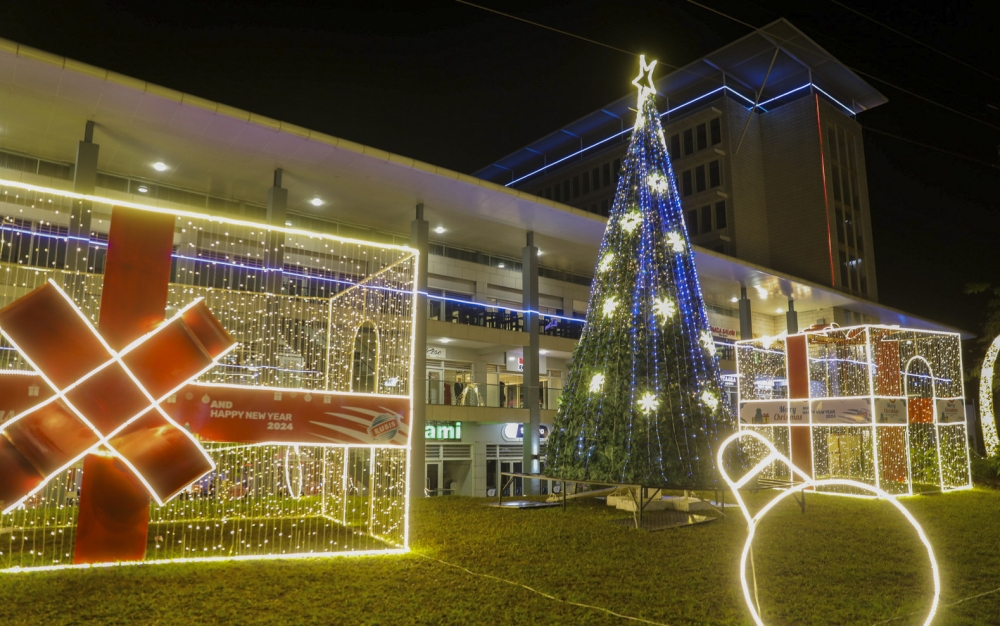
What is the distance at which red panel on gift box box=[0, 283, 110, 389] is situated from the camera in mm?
6406

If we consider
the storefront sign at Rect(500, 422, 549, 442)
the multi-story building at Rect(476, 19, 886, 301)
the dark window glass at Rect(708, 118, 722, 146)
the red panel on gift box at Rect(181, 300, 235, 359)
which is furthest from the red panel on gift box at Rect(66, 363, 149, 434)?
the dark window glass at Rect(708, 118, 722, 146)

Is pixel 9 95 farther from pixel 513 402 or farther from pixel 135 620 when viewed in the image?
pixel 513 402

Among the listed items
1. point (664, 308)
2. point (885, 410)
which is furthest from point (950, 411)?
point (664, 308)

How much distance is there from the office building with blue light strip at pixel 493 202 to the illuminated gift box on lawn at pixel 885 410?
25.2ft

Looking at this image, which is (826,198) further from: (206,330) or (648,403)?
(206,330)

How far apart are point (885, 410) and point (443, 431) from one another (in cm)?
1372

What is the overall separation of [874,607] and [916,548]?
3.16 meters

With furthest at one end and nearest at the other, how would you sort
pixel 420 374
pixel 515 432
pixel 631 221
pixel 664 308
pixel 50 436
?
1. pixel 515 432
2. pixel 420 374
3. pixel 631 221
4. pixel 664 308
5. pixel 50 436

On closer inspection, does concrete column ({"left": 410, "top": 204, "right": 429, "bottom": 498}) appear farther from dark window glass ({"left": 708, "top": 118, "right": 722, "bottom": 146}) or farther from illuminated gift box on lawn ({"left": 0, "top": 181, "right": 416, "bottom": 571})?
dark window glass ({"left": 708, "top": 118, "right": 722, "bottom": 146})

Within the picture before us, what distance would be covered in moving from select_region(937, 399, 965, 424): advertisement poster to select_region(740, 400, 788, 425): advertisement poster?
3324mm

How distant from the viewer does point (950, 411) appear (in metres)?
16.7

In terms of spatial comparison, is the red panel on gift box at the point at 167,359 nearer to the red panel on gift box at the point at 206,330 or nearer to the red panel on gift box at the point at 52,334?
the red panel on gift box at the point at 206,330

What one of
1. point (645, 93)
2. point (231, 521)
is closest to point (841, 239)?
point (645, 93)

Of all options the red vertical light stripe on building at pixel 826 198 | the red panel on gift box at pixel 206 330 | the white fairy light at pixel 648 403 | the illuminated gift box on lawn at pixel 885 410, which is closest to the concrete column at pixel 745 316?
the red vertical light stripe on building at pixel 826 198
